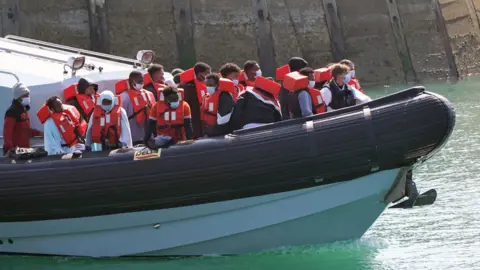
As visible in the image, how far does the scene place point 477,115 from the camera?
569 inches

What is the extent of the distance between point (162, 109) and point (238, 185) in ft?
3.31

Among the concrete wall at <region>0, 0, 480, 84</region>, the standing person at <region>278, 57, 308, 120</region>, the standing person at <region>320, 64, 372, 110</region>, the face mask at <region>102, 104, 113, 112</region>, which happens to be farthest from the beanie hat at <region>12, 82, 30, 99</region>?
the concrete wall at <region>0, 0, 480, 84</region>

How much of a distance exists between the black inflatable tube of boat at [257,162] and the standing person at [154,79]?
130 cm

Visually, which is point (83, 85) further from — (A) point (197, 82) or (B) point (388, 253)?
(B) point (388, 253)

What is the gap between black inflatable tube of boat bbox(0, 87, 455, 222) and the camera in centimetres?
652

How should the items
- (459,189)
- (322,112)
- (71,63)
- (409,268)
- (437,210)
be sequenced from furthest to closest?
(459,189) < (437,210) < (71,63) < (322,112) < (409,268)

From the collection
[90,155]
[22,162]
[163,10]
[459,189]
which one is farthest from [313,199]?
[163,10]

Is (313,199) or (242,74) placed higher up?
(242,74)

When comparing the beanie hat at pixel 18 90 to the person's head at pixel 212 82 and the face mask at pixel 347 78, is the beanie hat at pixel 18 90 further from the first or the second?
the face mask at pixel 347 78

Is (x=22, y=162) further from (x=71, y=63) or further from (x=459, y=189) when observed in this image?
(x=459, y=189)

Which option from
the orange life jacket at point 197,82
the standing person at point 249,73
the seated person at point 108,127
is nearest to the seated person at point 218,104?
the orange life jacket at point 197,82

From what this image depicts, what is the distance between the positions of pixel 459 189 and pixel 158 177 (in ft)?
13.1

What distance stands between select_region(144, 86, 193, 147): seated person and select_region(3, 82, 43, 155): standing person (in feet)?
3.60

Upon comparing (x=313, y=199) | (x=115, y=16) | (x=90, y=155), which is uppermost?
(x=115, y=16)
